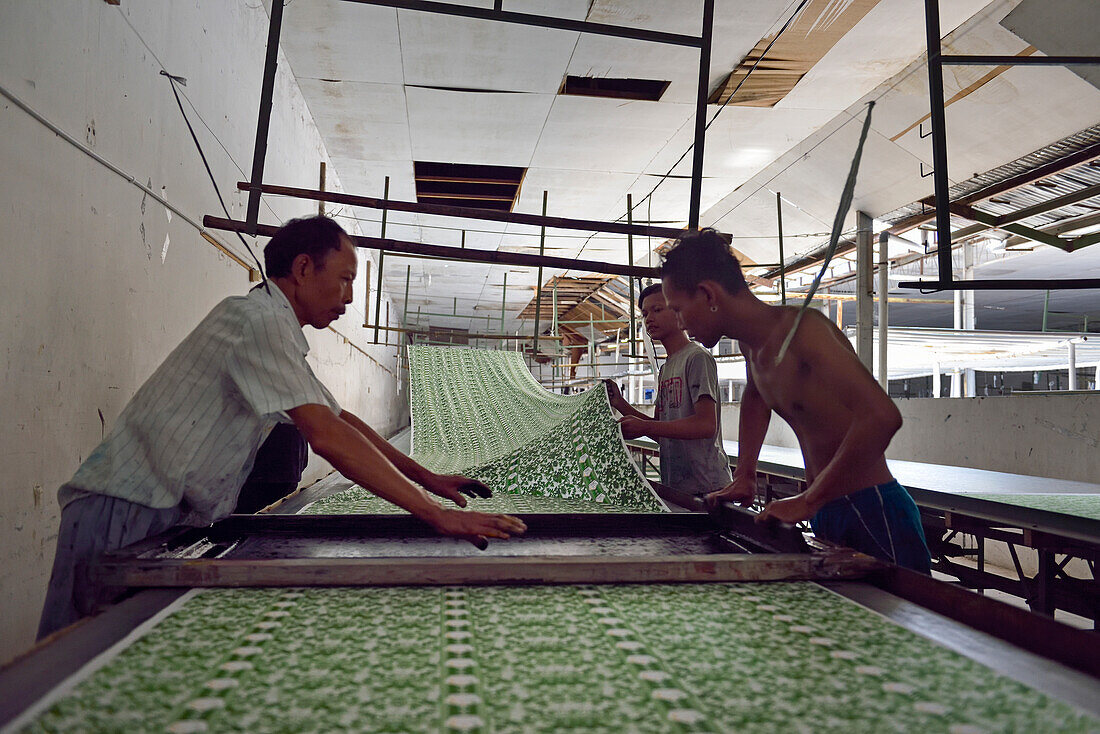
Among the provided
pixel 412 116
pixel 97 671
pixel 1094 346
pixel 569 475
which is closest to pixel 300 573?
pixel 97 671

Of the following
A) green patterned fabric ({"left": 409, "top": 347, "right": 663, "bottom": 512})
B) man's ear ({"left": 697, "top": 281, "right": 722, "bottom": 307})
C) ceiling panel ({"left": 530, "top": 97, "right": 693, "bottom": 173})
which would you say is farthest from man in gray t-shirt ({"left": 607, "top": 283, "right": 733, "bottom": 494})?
ceiling panel ({"left": 530, "top": 97, "right": 693, "bottom": 173})

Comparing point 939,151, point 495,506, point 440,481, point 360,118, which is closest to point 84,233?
point 440,481

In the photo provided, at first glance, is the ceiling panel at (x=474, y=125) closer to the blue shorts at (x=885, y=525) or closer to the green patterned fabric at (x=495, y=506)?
the green patterned fabric at (x=495, y=506)

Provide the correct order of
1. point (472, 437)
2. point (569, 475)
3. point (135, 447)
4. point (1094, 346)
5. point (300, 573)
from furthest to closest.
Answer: point (1094, 346) → point (472, 437) → point (569, 475) → point (135, 447) → point (300, 573)

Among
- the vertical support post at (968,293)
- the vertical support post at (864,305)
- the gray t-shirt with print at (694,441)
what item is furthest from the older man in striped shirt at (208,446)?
the vertical support post at (968,293)

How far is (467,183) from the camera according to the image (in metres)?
6.32

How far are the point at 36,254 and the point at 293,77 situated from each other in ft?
10.4

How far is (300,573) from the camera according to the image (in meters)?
1.01

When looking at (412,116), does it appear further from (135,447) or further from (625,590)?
(625,590)

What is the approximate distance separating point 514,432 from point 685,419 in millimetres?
1276

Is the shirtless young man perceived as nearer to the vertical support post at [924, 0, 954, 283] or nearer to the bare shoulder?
the bare shoulder

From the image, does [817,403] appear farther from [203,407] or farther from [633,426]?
[203,407]

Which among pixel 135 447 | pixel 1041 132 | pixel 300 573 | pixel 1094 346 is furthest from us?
pixel 1094 346

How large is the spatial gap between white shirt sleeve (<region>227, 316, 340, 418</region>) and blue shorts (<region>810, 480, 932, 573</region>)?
1186 mm
